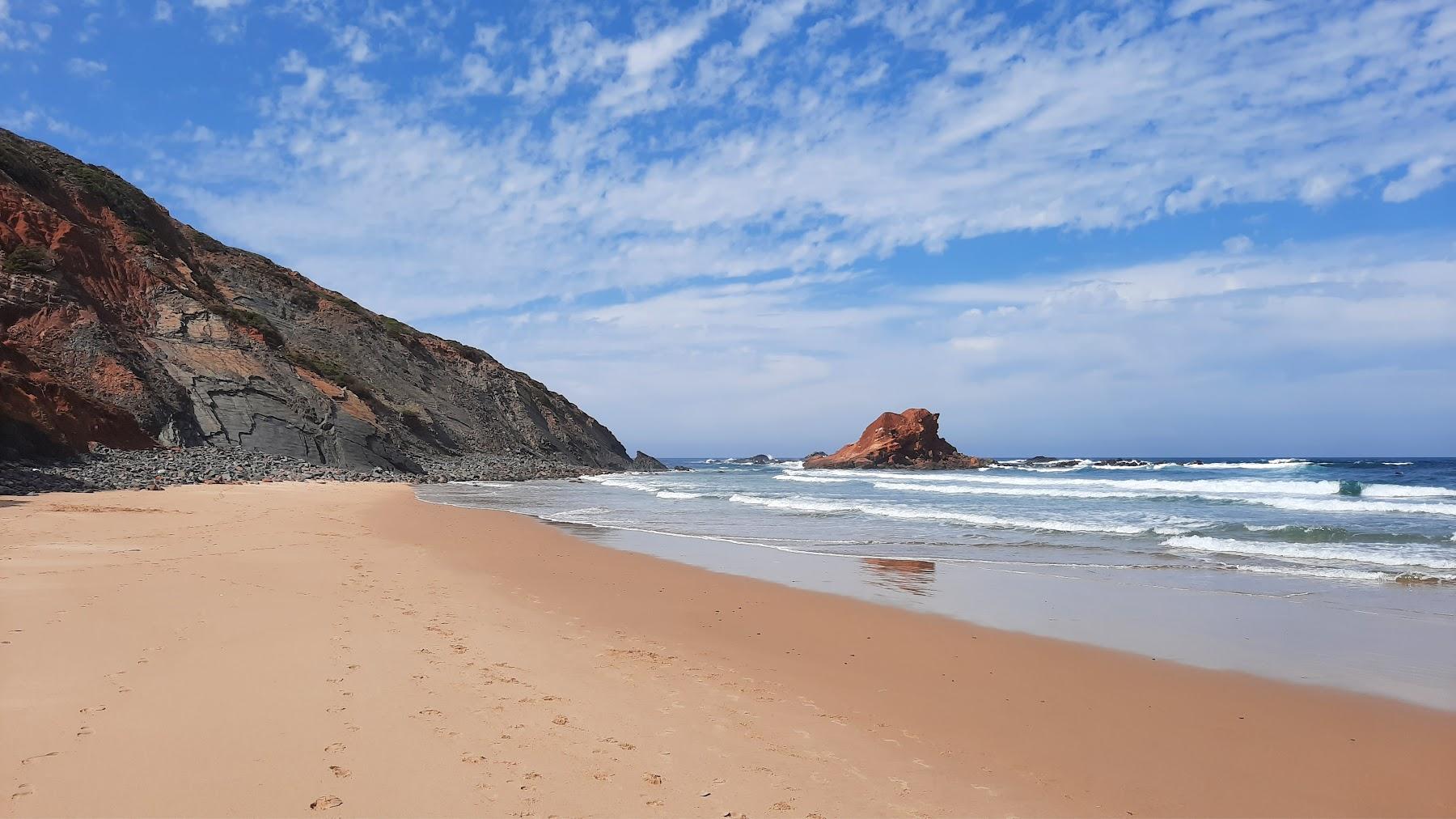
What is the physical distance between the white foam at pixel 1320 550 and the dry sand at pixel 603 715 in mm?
8609

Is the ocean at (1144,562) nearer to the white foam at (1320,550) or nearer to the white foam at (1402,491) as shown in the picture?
the white foam at (1320,550)

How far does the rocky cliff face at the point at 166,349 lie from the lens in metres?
22.8

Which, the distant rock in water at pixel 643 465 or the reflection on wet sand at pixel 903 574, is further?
the distant rock in water at pixel 643 465

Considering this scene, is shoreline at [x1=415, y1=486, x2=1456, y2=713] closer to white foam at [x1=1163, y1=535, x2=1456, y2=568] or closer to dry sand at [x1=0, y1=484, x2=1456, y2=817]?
dry sand at [x1=0, y1=484, x2=1456, y2=817]

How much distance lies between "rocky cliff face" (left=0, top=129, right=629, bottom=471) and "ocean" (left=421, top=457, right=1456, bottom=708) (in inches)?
343

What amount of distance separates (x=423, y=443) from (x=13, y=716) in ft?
128

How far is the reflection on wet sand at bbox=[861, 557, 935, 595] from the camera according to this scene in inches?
395

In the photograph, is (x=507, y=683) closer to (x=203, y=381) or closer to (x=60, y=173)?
(x=203, y=381)

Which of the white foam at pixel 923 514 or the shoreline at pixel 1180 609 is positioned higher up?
the white foam at pixel 923 514

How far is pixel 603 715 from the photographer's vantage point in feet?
14.7

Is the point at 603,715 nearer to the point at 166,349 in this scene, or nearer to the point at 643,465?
the point at 166,349

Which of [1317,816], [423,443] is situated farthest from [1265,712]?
[423,443]

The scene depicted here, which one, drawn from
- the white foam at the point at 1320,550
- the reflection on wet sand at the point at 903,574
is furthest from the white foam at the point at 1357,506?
the reflection on wet sand at the point at 903,574

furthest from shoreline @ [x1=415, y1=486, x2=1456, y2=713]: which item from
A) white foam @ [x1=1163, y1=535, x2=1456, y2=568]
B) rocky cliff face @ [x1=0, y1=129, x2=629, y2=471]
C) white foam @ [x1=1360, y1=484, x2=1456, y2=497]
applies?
white foam @ [x1=1360, y1=484, x2=1456, y2=497]
